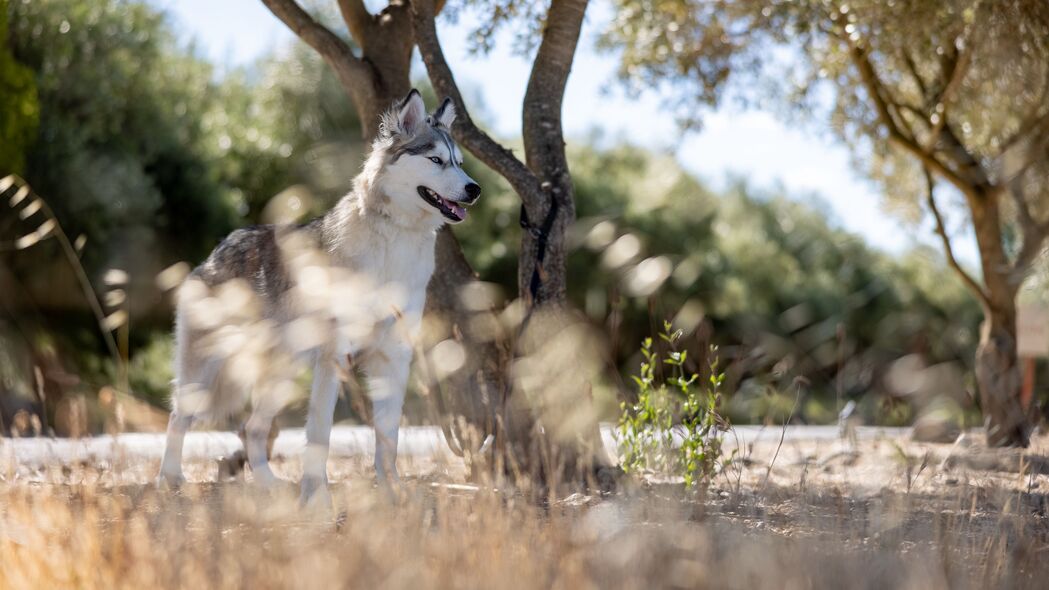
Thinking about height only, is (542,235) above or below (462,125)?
below

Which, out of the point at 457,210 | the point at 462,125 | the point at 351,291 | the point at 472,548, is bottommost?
the point at 472,548

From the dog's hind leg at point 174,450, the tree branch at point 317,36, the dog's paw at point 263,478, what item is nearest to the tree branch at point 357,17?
the tree branch at point 317,36

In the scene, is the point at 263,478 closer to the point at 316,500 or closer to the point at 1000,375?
the point at 316,500

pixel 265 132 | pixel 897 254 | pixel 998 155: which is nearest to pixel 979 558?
pixel 998 155

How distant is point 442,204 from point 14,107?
1220 cm

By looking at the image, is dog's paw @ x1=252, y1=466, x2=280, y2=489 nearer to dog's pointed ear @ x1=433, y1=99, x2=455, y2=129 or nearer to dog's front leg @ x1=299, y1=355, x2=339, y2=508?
dog's front leg @ x1=299, y1=355, x2=339, y2=508

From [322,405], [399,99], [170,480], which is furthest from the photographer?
[399,99]

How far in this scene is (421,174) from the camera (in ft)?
20.9

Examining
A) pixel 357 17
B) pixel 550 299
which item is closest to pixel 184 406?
pixel 550 299

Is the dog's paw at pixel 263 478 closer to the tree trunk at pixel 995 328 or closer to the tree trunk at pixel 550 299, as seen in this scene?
the tree trunk at pixel 550 299

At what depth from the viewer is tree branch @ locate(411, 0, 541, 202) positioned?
291 inches

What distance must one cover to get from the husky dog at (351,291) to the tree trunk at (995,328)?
25.6 ft

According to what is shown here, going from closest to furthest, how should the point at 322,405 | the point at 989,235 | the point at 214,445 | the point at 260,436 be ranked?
the point at 322,405 < the point at 260,436 < the point at 214,445 < the point at 989,235

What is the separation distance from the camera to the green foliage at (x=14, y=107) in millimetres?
15273
